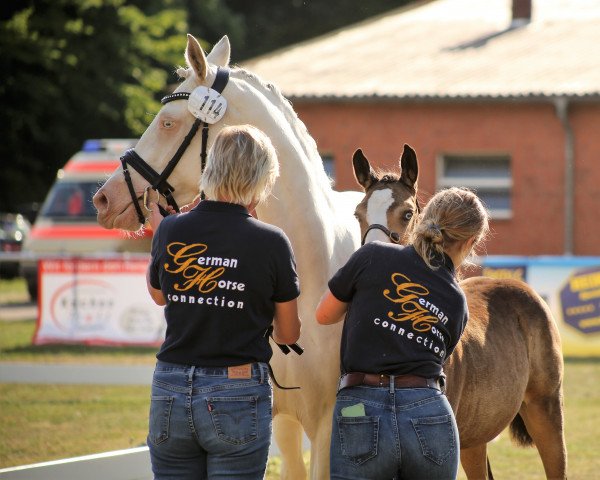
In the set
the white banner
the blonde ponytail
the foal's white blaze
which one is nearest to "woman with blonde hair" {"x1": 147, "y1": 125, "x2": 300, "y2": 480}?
the blonde ponytail

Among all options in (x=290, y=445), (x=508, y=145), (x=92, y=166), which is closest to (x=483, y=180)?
(x=508, y=145)

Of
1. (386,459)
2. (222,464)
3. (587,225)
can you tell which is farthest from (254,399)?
(587,225)

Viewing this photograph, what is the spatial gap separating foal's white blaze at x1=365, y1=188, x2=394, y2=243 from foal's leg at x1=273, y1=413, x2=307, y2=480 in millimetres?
1174

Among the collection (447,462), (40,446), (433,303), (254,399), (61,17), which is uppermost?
(61,17)

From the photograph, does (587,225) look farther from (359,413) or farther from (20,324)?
(359,413)

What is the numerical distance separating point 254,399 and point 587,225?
751 inches

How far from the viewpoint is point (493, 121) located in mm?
22812

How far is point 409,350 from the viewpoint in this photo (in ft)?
13.5

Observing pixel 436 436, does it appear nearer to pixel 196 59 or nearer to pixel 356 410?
pixel 356 410

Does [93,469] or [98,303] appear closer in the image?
[93,469]

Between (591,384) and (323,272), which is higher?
(323,272)

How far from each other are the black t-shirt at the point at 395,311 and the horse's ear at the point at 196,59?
1.36m

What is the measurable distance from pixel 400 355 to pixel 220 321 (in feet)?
2.23

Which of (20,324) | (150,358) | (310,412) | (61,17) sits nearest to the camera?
(310,412)
